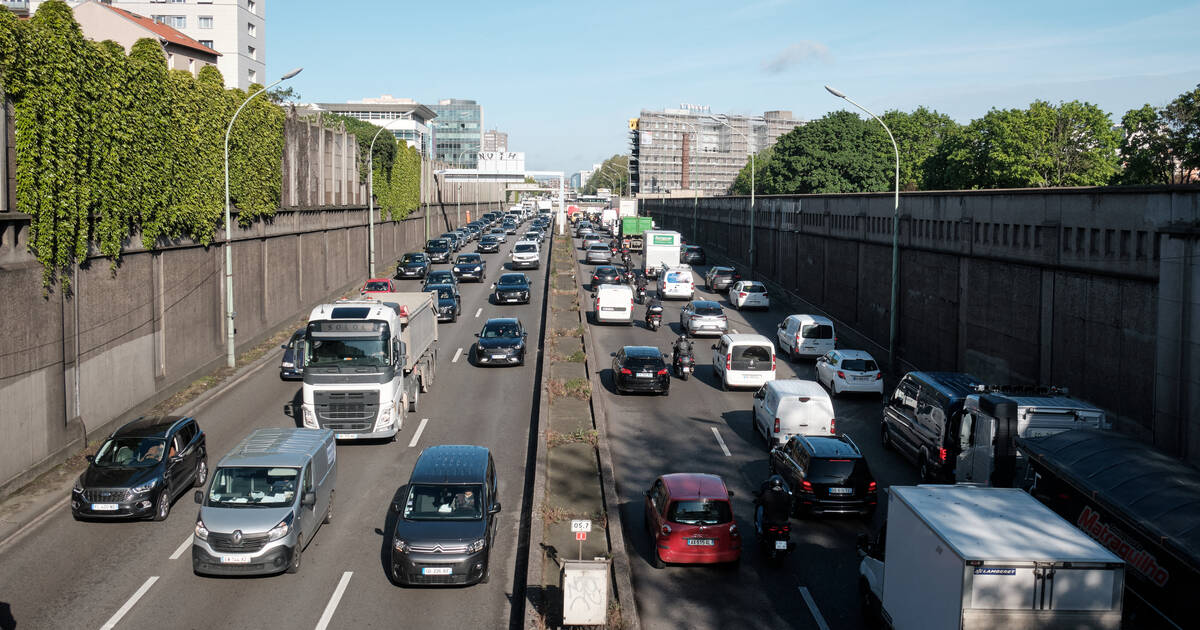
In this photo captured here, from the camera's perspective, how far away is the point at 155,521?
18359 millimetres

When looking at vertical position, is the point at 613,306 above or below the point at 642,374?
above

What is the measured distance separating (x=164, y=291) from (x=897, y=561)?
24.4 meters

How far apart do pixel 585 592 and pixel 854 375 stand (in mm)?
19053

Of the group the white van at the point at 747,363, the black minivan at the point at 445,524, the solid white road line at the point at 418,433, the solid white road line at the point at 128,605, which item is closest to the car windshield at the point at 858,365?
the white van at the point at 747,363

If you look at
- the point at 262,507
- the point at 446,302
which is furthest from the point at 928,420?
the point at 446,302

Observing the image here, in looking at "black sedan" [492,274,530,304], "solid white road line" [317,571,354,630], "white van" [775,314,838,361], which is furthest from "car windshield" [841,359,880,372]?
"black sedan" [492,274,530,304]

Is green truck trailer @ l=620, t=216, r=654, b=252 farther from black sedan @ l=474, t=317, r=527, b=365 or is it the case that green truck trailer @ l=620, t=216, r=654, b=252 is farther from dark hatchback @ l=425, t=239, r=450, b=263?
black sedan @ l=474, t=317, r=527, b=365

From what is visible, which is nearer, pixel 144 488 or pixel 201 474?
pixel 144 488

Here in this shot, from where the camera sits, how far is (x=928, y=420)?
2164 centimetres

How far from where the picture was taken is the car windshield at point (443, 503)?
15.7 m

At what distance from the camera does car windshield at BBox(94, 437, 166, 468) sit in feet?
61.2

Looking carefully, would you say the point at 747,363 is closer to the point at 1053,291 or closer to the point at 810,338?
the point at 810,338

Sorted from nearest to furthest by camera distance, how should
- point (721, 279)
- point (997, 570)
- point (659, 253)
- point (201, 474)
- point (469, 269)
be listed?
1. point (997, 570)
2. point (201, 474)
3. point (721, 279)
4. point (469, 269)
5. point (659, 253)

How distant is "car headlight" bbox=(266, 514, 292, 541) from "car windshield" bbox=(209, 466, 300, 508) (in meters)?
0.40
